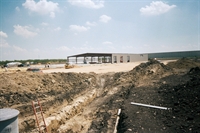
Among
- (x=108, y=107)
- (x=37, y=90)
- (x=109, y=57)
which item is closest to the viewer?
(x=108, y=107)

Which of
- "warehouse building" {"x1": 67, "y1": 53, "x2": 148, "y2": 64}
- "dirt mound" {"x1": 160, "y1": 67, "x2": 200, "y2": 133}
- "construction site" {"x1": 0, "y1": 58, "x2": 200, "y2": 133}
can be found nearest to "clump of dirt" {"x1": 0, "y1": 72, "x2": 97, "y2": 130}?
"construction site" {"x1": 0, "y1": 58, "x2": 200, "y2": 133}

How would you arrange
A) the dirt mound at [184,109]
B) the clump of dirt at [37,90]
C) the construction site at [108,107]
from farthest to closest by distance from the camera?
1. the clump of dirt at [37,90]
2. the construction site at [108,107]
3. the dirt mound at [184,109]

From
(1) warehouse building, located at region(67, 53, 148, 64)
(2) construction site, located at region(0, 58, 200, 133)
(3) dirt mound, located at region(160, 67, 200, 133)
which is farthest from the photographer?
(1) warehouse building, located at region(67, 53, 148, 64)

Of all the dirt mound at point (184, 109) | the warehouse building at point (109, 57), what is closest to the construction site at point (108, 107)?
the dirt mound at point (184, 109)

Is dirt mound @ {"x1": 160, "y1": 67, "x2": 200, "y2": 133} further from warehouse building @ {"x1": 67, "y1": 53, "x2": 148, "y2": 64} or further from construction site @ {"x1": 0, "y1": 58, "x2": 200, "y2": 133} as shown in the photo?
warehouse building @ {"x1": 67, "y1": 53, "x2": 148, "y2": 64}

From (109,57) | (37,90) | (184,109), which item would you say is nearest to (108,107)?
(184,109)

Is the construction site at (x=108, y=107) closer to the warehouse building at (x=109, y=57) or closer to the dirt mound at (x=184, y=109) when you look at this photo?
the dirt mound at (x=184, y=109)

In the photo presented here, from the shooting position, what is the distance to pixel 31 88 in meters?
12.2

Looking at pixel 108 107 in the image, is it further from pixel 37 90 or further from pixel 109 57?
pixel 109 57

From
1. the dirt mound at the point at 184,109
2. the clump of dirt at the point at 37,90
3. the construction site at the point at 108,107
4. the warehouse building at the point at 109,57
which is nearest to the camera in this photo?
the dirt mound at the point at 184,109

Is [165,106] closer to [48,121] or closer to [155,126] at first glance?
[155,126]

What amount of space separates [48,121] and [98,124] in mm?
2592

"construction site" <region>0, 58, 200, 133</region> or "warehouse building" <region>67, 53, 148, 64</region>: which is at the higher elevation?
"warehouse building" <region>67, 53, 148, 64</region>

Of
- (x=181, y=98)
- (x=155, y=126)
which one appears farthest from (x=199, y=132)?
(x=181, y=98)
